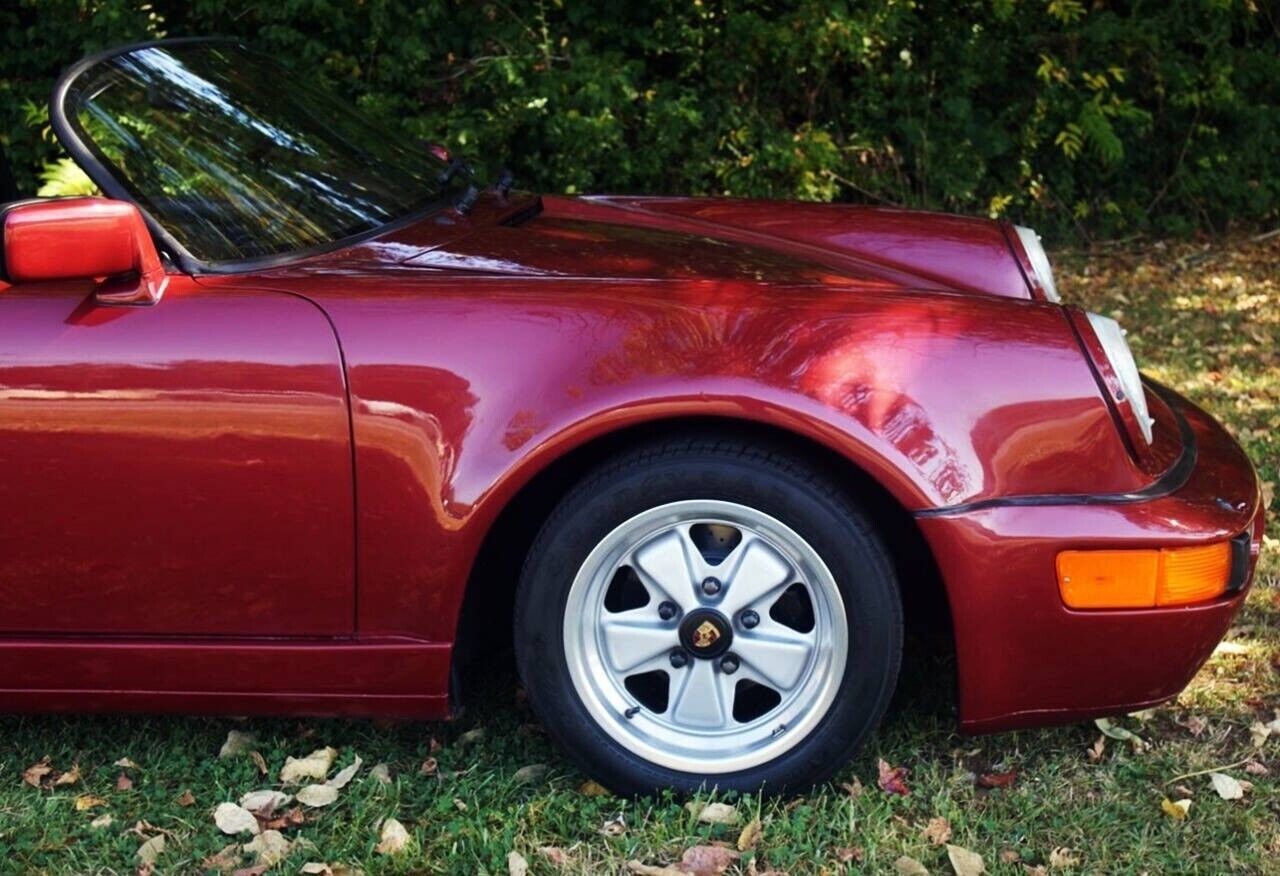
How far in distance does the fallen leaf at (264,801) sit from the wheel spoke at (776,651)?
2.98 ft

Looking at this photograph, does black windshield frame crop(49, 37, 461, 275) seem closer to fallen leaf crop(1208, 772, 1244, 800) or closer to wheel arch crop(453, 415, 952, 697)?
wheel arch crop(453, 415, 952, 697)

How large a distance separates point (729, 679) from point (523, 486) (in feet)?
1.70

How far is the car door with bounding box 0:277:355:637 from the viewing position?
8.00ft

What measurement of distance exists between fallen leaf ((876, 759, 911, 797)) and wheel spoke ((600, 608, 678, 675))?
19.8 inches

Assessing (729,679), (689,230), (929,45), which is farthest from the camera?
(929,45)

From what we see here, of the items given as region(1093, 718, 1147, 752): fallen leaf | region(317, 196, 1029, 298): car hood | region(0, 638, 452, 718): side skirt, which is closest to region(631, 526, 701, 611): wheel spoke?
region(0, 638, 452, 718): side skirt

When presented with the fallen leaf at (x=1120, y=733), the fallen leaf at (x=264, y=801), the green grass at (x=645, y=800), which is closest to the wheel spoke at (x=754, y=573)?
the green grass at (x=645, y=800)

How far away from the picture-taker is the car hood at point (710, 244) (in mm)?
2748

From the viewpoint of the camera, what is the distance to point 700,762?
2.63m

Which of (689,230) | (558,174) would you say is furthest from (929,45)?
(689,230)

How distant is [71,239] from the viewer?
2.37 metres

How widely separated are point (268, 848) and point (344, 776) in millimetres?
274

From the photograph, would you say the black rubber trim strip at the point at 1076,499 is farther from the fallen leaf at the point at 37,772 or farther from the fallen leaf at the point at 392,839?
the fallen leaf at the point at 37,772

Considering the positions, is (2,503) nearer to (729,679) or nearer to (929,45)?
(729,679)
